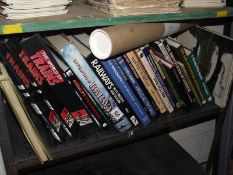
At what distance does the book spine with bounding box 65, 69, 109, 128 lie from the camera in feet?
2.58

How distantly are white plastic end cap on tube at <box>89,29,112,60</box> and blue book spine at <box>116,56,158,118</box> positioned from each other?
3.8 inches

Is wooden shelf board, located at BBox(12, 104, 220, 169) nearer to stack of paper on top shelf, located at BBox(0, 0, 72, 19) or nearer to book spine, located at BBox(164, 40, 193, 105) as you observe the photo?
book spine, located at BBox(164, 40, 193, 105)

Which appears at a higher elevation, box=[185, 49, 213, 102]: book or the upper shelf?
the upper shelf

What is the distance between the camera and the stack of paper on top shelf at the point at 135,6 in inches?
29.0

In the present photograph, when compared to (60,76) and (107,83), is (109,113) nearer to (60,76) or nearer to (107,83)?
(107,83)

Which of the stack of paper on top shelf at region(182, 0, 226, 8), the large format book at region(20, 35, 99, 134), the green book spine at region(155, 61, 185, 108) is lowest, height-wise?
the green book spine at region(155, 61, 185, 108)

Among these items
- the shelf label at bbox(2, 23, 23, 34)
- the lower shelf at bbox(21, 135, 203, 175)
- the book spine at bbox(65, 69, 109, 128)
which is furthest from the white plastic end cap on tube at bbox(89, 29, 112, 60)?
the lower shelf at bbox(21, 135, 203, 175)

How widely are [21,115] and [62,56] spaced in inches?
8.1

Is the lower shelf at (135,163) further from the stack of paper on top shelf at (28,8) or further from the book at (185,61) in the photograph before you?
the stack of paper on top shelf at (28,8)

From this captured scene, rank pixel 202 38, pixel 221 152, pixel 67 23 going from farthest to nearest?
pixel 221 152, pixel 202 38, pixel 67 23

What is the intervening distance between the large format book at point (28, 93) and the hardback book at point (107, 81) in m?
0.18

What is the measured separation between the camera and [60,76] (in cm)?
75

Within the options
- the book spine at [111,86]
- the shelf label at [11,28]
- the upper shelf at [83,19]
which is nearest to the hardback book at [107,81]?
the book spine at [111,86]

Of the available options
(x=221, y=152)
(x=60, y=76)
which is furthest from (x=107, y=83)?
(x=221, y=152)
